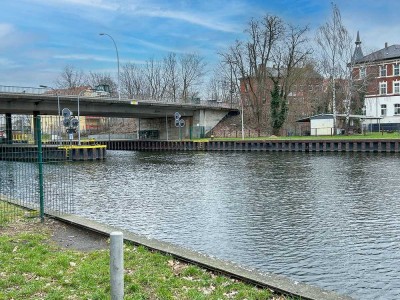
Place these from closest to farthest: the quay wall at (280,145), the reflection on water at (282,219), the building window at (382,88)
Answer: the reflection on water at (282,219), the quay wall at (280,145), the building window at (382,88)

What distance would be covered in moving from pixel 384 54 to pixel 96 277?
78741mm

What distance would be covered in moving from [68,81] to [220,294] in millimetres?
105301

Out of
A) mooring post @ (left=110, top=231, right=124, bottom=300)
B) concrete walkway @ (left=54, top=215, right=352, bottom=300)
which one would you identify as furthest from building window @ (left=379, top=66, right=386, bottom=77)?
mooring post @ (left=110, top=231, right=124, bottom=300)

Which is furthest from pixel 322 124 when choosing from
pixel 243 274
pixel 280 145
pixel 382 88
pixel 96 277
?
pixel 96 277

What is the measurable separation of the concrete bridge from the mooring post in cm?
4560

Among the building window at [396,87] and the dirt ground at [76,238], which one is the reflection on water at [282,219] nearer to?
the dirt ground at [76,238]

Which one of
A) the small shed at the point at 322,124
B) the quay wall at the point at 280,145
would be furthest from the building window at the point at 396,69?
the quay wall at the point at 280,145

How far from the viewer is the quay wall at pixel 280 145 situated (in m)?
44.6

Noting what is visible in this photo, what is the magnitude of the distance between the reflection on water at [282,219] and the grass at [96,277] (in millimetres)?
2388

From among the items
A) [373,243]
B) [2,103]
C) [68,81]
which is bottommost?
[373,243]

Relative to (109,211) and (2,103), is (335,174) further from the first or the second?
(2,103)

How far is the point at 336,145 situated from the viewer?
47.7m

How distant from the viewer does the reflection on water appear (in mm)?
8750

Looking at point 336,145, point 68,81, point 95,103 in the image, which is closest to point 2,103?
point 95,103
